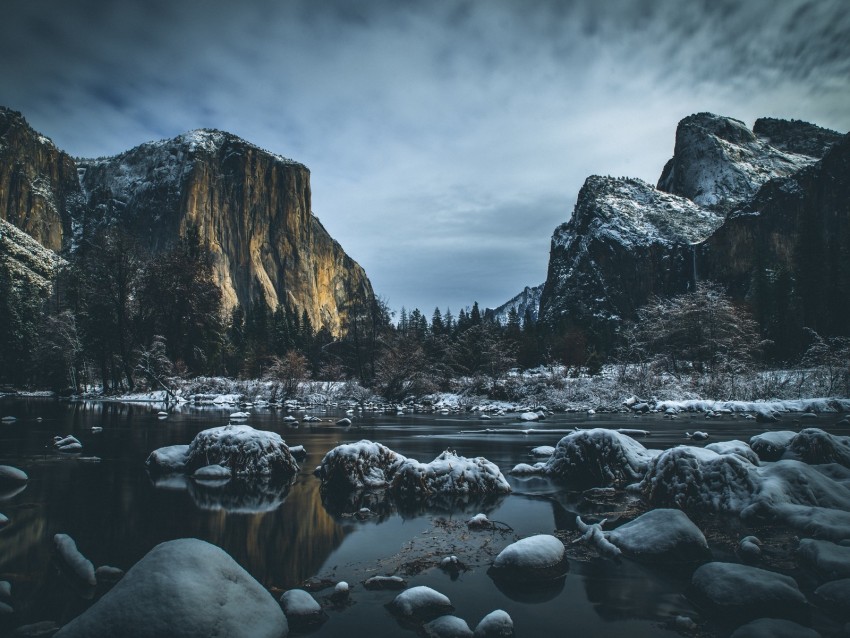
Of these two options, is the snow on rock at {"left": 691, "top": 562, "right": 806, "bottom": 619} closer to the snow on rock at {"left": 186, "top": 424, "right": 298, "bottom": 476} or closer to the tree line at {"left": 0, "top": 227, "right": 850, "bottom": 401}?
the snow on rock at {"left": 186, "top": 424, "right": 298, "bottom": 476}

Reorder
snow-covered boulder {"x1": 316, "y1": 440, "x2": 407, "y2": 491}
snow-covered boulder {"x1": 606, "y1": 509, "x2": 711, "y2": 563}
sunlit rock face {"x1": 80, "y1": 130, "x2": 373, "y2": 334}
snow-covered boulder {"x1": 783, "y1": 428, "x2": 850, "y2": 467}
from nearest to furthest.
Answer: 1. snow-covered boulder {"x1": 606, "y1": 509, "x2": 711, "y2": 563}
2. snow-covered boulder {"x1": 783, "y1": 428, "x2": 850, "y2": 467}
3. snow-covered boulder {"x1": 316, "y1": 440, "x2": 407, "y2": 491}
4. sunlit rock face {"x1": 80, "y1": 130, "x2": 373, "y2": 334}

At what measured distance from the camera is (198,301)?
4756 centimetres

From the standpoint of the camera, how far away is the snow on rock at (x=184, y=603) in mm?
2994

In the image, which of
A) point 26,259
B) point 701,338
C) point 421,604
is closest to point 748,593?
point 421,604

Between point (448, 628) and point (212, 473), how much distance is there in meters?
8.09

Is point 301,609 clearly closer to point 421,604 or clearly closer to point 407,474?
point 421,604

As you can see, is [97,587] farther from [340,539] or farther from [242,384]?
[242,384]

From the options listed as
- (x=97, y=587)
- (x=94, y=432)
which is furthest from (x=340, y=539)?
(x=94, y=432)

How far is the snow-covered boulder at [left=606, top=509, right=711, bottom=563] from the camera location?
17.2ft

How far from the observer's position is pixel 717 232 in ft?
377

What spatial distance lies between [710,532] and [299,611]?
17.7ft

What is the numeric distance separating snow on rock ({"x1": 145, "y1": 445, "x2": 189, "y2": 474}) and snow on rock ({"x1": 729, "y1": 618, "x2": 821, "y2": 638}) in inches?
420

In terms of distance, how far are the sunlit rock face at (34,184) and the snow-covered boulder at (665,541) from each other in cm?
18577

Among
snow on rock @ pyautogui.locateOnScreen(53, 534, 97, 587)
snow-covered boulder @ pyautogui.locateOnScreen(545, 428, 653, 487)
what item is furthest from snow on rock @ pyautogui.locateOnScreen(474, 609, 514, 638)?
snow-covered boulder @ pyautogui.locateOnScreen(545, 428, 653, 487)
